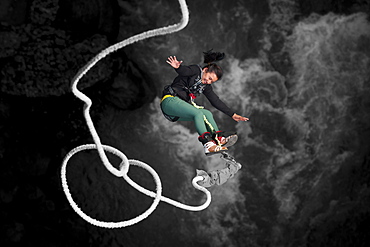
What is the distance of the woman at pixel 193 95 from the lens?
3.54 m

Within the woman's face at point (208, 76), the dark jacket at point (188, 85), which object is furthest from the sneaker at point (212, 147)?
the woman's face at point (208, 76)

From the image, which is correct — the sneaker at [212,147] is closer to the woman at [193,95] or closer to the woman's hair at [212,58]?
the woman at [193,95]

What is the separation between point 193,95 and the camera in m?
3.84

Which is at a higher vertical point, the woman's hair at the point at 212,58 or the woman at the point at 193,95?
the woman's hair at the point at 212,58

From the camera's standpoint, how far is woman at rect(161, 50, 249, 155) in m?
3.54

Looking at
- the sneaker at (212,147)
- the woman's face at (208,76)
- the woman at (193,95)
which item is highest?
the woman's face at (208,76)

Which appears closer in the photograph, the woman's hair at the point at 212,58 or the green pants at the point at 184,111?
the woman's hair at the point at 212,58

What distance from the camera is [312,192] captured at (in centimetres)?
664

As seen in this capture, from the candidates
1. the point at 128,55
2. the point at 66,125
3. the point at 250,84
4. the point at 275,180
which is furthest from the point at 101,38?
the point at 275,180

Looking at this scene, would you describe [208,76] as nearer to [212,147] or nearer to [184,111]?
[184,111]

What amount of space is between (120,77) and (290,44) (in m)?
3.16

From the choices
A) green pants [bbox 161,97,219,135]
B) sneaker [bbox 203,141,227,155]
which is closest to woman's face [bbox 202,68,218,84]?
green pants [bbox 161,97,219,135]

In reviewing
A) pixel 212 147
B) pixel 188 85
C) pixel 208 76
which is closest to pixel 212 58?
pixel 208 76

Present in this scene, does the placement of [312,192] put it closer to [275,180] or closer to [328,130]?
[275,180]
